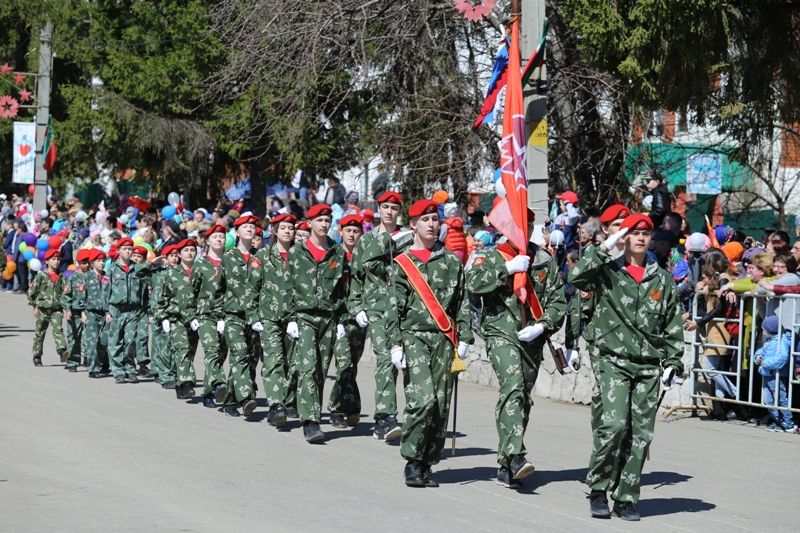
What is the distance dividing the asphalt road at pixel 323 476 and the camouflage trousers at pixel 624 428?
249 mm

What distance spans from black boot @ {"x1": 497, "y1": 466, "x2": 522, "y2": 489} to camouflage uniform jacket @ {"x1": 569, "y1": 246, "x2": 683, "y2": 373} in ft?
4.50

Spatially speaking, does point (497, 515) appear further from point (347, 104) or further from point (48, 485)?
point (347, 104)

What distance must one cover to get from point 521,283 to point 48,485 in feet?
11.6

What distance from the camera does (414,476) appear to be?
9.73 m

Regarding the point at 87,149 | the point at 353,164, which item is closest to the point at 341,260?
the point at 353,164

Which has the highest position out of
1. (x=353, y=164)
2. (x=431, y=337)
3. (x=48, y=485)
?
(x=353, y=164)

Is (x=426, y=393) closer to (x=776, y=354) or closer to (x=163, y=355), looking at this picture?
(x=776, y=354)

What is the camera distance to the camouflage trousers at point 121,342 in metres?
16.7

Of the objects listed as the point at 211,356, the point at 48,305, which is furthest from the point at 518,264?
the point at 48,305

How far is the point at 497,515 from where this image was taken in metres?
8.79

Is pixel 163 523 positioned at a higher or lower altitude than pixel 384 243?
lower

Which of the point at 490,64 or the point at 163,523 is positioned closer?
the point at 163,523

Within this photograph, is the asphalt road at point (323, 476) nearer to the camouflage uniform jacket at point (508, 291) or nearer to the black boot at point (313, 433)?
the black boot at point (313, 433)

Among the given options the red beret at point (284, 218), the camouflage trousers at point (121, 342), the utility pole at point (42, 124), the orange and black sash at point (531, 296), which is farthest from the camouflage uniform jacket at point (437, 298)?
the utility pole at point (42, 124)
